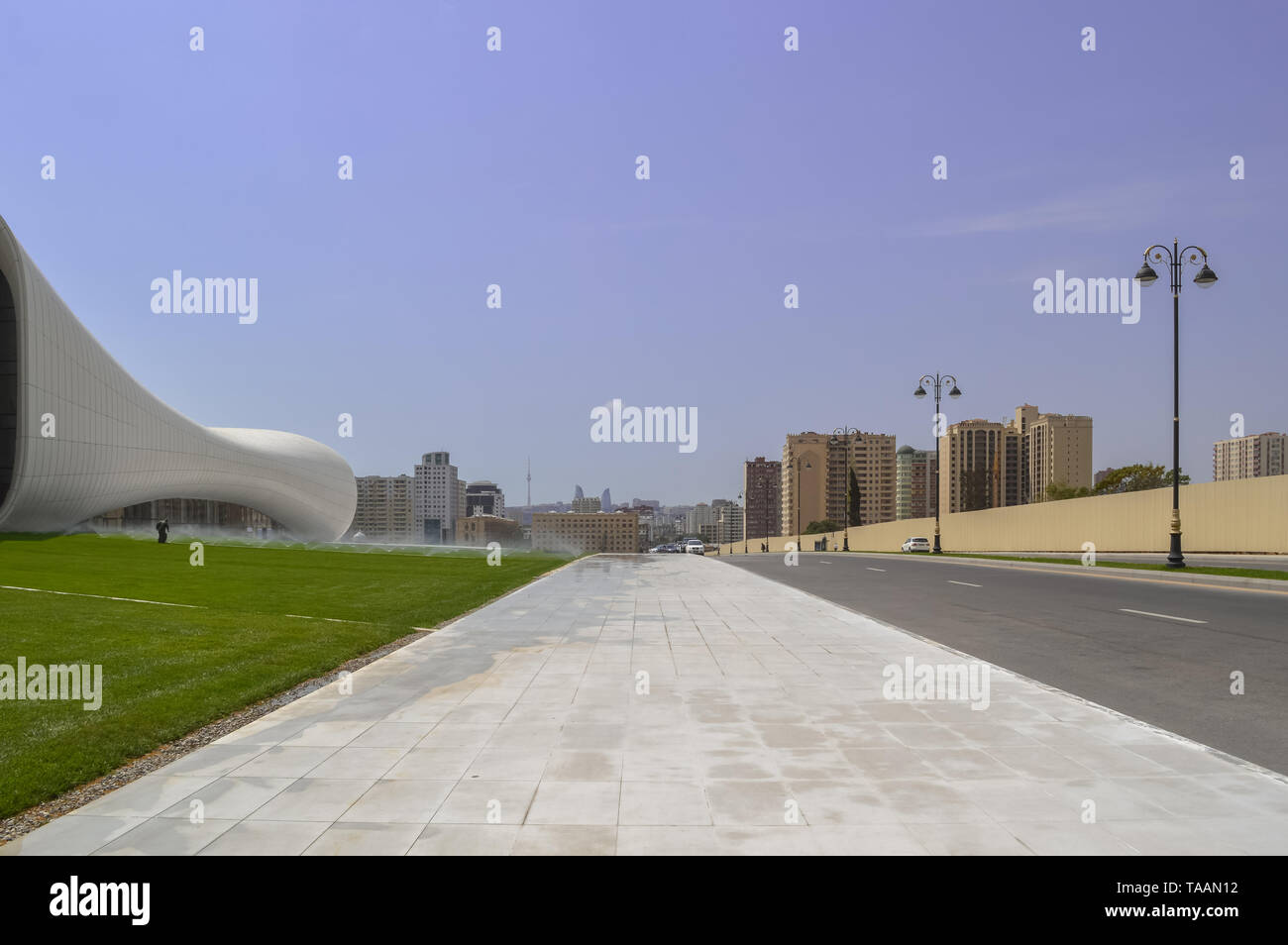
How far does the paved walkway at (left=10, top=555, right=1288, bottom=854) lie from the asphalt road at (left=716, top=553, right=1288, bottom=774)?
0.78 m

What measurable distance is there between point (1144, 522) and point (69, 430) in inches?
2310

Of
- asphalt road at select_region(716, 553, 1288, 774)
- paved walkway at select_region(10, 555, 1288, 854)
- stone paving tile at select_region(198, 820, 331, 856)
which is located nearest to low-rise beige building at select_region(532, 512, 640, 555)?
asphalt road at select_region(716, 553, 1288, 774)

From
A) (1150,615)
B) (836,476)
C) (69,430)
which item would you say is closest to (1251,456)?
(836,476)

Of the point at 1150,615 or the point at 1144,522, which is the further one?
the point at 1144,522

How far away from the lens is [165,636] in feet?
36.2

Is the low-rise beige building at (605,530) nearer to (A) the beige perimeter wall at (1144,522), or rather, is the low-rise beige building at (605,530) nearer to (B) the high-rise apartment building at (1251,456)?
(A) the beige perimeter wall at (1144,522)

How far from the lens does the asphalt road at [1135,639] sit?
7.23 metres

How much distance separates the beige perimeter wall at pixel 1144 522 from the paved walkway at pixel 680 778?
97.5ft

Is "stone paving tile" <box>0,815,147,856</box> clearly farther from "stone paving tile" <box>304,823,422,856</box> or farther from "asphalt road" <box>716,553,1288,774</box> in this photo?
"asphalt road" <box>716,553,1288,774</box>

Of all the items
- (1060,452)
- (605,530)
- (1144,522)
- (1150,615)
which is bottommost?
(605,530)

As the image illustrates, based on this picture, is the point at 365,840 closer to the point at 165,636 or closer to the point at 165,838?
the point at 165,838

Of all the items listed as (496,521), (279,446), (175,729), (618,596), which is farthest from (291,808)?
(496,521)

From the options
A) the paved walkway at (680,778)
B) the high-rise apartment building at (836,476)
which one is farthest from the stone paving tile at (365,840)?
the high-rise apartment building at (836,476)
